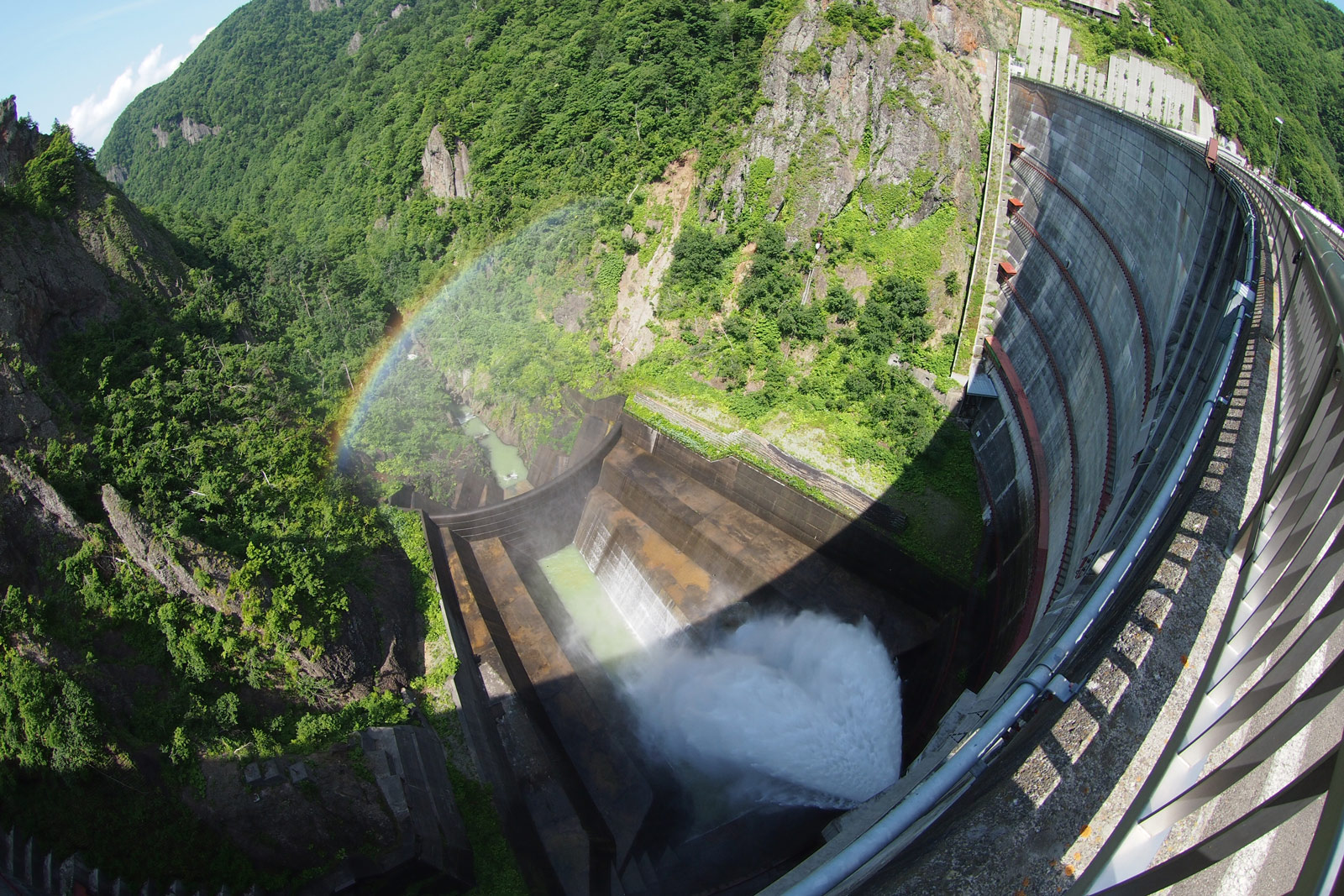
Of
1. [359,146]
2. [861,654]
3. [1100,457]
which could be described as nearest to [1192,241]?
[1100,457]

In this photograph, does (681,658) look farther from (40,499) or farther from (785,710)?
(40,499)

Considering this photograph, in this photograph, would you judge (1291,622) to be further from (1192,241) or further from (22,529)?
(22,529)

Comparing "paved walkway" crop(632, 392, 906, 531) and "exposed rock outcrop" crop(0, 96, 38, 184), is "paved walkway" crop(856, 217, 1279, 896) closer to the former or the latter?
"paved walkway" crop(632, 392, 906, 531)

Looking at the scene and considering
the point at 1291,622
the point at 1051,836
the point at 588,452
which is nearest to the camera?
the point at 1291,622

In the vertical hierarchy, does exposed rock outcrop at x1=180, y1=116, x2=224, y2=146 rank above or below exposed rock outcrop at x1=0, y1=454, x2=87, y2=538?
above

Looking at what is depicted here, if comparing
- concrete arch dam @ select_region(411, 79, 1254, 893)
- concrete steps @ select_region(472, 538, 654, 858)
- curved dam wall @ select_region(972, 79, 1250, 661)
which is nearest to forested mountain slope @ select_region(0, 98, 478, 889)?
concrete steps @ select_region(472, 538, 654, 858)
